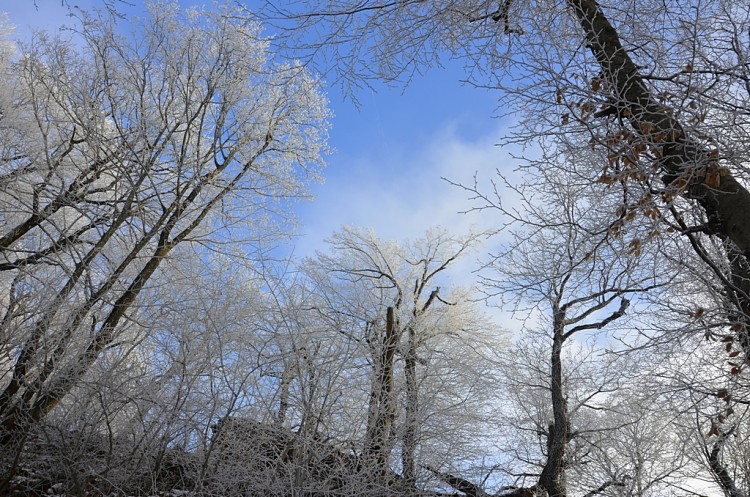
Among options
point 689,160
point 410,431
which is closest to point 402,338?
point 410,431

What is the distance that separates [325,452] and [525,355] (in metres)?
6.78

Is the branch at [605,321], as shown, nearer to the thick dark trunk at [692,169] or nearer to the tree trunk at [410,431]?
the tree trunk at [410,431]

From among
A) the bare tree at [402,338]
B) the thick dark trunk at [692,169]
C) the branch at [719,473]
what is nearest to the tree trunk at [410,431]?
the bare tree at [402,338]

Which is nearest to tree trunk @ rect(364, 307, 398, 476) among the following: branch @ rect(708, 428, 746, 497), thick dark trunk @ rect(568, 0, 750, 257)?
thick dark trunk @ rect(568, 0, 750, 257)

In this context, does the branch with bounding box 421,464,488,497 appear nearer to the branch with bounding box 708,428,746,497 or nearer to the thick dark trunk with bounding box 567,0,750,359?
the branch with bounding box 708,428,746,497

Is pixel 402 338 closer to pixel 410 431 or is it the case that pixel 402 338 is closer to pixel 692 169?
pixel 410 431

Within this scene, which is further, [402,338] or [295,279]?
[402,338]

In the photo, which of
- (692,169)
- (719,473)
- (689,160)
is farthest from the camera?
(719,473)

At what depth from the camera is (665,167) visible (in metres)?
3.78

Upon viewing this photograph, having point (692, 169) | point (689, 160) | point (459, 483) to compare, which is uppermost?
point (689, 160)

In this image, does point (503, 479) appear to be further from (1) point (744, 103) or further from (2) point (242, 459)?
(1) point (744, 103)

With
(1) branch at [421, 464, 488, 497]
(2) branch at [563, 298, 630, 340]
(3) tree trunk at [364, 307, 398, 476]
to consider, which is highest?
(2) branch at [563, 298, 630, 340]

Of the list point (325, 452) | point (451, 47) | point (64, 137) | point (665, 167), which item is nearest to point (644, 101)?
point (665, 167)

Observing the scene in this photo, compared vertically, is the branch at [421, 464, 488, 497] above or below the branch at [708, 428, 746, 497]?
below
